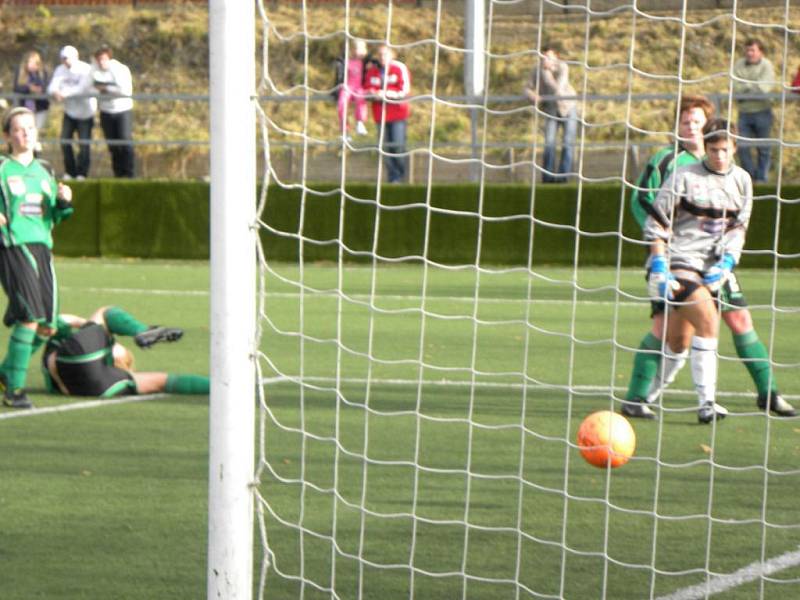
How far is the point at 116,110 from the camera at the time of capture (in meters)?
19.2

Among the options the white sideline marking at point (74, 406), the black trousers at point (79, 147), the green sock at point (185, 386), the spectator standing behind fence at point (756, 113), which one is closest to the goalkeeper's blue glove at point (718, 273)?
the green sock at point (185, 386)

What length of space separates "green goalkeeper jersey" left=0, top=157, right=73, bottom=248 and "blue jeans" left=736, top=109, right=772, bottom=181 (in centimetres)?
1000

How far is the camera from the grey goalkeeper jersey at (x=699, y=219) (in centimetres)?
728

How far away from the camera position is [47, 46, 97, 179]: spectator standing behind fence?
62.6 ft

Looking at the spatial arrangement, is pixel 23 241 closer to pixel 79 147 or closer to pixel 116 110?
pixel 116 110

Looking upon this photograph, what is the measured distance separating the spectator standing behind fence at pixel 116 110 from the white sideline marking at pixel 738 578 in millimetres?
14854

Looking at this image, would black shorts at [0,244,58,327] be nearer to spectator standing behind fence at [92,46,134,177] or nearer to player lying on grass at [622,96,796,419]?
player lying on grass at [622,96,796,419]

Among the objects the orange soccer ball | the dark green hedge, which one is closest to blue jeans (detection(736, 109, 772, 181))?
the dark green hedge

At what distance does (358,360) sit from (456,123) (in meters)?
17.7

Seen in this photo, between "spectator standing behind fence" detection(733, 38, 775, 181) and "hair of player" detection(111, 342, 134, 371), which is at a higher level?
"spectator standing behind fence" detection(733, 38, 775, 181)

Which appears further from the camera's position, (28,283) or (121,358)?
(121,358)

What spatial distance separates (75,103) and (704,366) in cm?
1366

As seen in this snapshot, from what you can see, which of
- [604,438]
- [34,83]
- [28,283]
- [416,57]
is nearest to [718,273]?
[604,438]

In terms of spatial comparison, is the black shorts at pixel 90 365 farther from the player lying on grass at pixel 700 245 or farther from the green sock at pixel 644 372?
the player lying on grass at pixel 700 245
